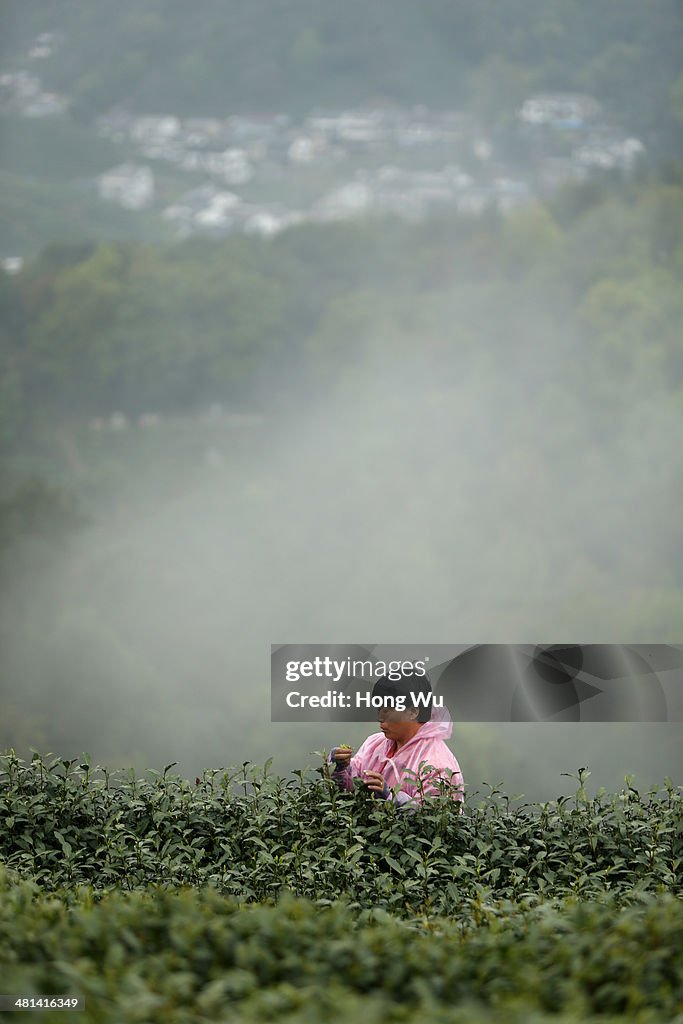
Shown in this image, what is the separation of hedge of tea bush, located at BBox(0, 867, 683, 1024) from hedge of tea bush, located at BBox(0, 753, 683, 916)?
0.86 meters

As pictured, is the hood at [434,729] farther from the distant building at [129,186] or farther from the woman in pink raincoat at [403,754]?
the distant building at [129,186]

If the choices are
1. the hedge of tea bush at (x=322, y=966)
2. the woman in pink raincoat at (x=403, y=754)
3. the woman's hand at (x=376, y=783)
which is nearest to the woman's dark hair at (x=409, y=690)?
the woman in pink raincoat at (x=403, y=754)

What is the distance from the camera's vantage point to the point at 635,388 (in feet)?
19.7

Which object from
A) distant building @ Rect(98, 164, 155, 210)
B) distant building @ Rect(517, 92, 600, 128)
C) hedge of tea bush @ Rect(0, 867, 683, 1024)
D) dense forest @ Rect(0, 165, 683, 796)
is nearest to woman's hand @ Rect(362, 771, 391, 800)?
hedge of tea bush @ Rect(0, 867, 683, 1024)

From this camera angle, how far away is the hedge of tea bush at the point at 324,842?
3.14 meters

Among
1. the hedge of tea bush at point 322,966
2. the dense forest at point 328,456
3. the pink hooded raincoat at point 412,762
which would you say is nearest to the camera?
the hedge of tea bush at point 322,966

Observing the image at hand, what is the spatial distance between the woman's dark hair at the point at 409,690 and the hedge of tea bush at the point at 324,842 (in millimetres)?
317

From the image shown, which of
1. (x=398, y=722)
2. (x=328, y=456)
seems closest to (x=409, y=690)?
(x=398, y=722)

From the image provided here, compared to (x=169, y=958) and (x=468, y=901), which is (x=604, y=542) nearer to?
(x=468, y=901)

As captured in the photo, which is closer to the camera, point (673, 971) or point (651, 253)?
point (673, 971)

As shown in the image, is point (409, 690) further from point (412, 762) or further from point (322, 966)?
point (322, 966)

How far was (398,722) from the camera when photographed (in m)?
3.71

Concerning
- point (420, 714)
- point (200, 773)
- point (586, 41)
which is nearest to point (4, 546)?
point (200, 773)

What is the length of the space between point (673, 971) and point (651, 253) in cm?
482
